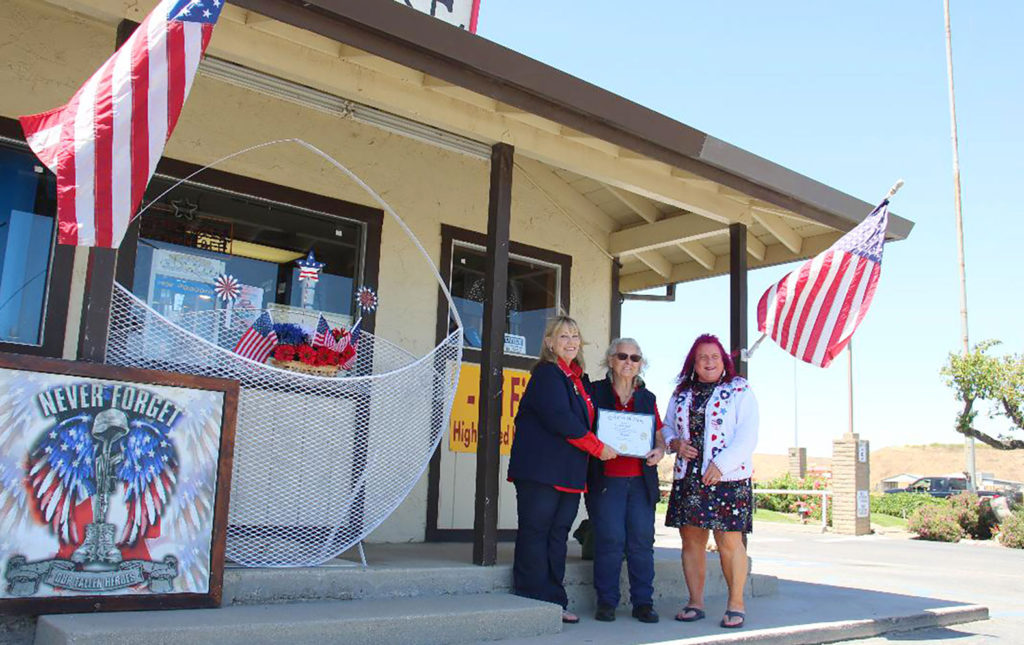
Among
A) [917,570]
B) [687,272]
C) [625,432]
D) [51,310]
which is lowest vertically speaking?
[917,570]

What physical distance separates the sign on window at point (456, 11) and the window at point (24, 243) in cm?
290

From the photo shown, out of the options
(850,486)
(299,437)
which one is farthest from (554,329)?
(850,486)

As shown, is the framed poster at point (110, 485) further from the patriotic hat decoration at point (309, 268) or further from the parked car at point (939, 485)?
the parked car at point (939, 485)

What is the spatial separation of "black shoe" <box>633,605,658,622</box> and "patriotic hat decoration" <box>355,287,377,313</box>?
9.44 ft

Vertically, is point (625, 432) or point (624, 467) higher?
point (625, 432)

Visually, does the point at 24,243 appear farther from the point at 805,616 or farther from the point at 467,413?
the point at 805,616

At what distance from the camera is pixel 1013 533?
15.7 meters

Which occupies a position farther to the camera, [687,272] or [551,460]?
[687,272]

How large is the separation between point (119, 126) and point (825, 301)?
4.34 m

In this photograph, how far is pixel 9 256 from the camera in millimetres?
5344

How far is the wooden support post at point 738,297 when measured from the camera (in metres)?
6.80

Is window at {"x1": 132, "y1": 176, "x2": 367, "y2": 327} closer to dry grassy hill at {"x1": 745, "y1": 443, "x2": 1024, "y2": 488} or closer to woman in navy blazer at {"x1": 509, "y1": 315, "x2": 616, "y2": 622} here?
woman in navy blazer at {"x1": 509, "y1": 315, "x2": 616, "y2": 622}

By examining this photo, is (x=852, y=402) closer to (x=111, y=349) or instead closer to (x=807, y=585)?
(x=807, y=585)

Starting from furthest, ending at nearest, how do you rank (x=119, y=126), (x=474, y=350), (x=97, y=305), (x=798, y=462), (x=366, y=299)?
(x=798, y=462) → (x=474, y=350) → (x=366, y=299) → (x=97, y=305) → (x=119, y=126)
